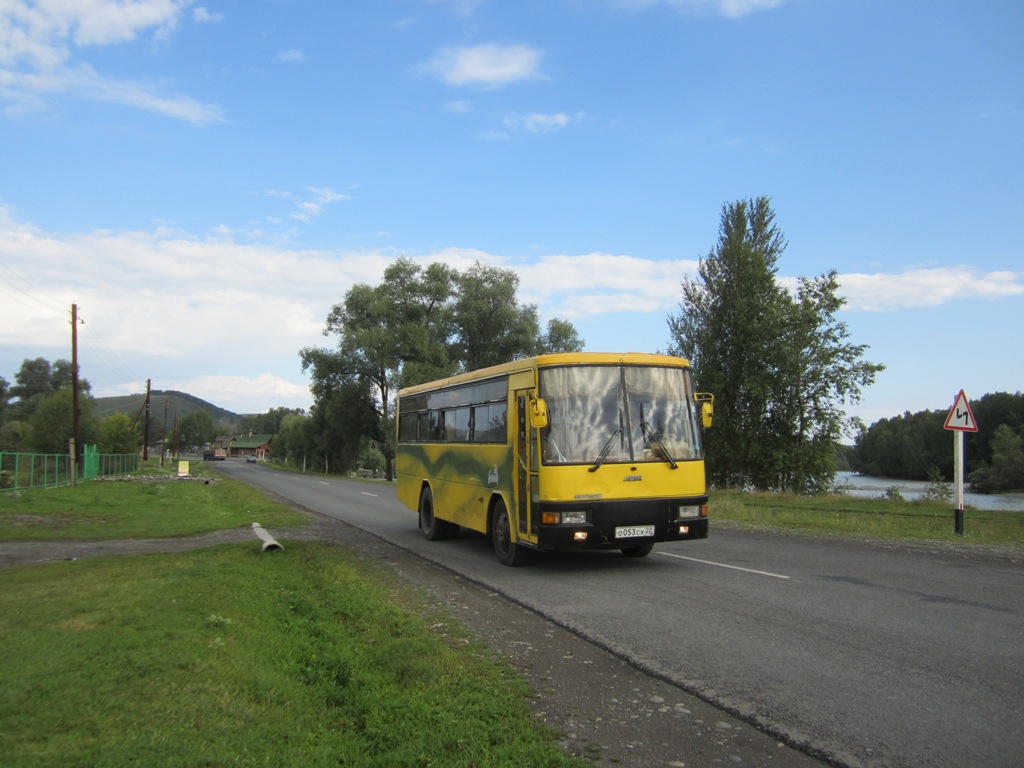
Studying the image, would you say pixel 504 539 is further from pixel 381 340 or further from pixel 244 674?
pixel 381 340

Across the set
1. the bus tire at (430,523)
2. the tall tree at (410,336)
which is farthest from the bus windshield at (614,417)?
the tall tree at (410,336)

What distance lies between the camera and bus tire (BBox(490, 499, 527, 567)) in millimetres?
11602

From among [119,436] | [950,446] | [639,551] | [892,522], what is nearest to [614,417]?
[639,551]

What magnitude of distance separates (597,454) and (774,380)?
33.1 metres

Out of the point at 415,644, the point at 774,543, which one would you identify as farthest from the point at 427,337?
the point at 415,644

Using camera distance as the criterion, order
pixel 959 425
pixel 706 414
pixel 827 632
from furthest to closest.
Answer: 1. pixel 959 425
2. pixel 706 414
3. pixel 827 632

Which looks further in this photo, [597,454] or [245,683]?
[597,454]

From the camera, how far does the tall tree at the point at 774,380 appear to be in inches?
1603

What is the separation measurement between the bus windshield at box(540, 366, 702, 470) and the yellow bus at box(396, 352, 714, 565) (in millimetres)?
14

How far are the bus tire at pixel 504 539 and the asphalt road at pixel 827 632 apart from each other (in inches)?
8.1

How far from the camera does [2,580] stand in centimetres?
961

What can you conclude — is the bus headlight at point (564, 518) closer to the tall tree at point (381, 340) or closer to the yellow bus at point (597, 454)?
the yellow bus at point (597, 454)

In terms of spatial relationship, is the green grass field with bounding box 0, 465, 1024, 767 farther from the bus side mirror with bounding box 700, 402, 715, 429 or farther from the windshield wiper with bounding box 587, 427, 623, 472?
the bus side mirror with bounding box 700, 402, 715, 429

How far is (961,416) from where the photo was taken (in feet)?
50.0
